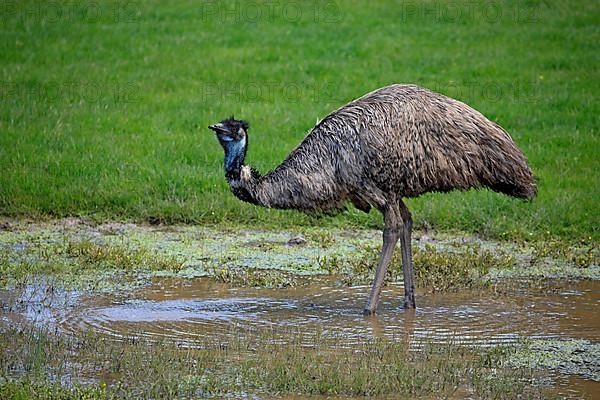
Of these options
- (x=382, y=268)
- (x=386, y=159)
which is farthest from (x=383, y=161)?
(x=382, y=268)

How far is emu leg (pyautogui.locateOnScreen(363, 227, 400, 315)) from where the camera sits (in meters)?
8.59

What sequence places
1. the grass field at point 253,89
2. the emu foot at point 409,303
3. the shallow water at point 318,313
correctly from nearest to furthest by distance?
1. the shallow water at point 318,313
2. the emu foot at point 409,303
3. the grass field at point 253,89

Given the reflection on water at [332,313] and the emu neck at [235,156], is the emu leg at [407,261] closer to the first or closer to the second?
the reflection on water at [332,313]

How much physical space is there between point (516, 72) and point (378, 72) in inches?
75.2

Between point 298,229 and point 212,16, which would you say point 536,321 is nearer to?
point 298,229

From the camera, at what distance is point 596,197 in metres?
11.7

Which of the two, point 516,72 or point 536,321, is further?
point 516,72

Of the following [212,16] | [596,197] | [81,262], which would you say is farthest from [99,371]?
[212,16]

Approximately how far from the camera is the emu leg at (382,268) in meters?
8.59

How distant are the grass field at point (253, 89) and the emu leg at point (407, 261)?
212 centimetres

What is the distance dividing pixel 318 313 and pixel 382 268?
1.89 ft

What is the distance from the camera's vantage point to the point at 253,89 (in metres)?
15.7

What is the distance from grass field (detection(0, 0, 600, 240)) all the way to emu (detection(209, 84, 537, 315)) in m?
2.38

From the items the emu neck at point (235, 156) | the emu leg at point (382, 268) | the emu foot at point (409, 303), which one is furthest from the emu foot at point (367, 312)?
the emu neck at point (235, 156)
